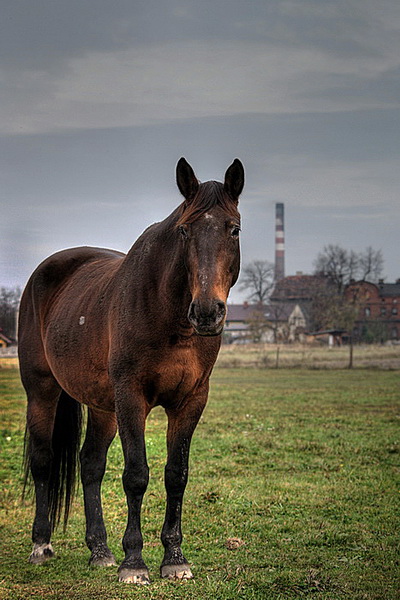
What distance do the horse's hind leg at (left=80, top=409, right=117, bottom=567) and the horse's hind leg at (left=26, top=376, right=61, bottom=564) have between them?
0.33 m

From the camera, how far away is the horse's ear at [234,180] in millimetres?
4457

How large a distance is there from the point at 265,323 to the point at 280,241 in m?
51.5

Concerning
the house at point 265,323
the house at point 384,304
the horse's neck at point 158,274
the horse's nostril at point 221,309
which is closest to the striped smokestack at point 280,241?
the house at point 265,323

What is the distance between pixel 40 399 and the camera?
629cm

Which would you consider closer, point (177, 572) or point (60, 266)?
point (177, 572)

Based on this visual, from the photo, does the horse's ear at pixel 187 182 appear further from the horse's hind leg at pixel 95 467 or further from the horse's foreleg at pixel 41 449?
the horse's foreleg at pixel 41 449

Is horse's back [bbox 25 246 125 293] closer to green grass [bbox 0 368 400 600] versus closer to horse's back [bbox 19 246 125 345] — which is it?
horse's back [bbox 19 246 125 345]

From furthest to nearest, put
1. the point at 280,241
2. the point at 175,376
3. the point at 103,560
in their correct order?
the point at 280,241 → the point at 103,560 → the point at 175,376

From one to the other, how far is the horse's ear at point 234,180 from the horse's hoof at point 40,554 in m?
3.30

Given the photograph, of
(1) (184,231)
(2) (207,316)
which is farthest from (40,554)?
(1) (184,231)

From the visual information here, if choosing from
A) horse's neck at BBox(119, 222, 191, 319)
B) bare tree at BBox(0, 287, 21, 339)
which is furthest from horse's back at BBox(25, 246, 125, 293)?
bare tree at BBox(0, 287, 21, 339)

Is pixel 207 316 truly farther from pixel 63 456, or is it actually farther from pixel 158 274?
pixel 63 456

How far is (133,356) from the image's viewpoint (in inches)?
187

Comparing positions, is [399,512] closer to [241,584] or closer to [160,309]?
[241,584]
